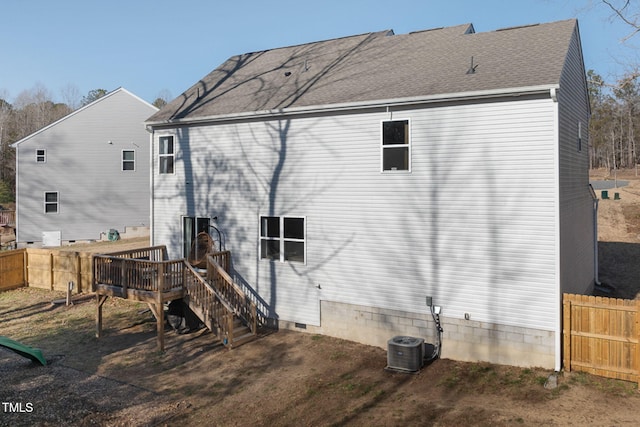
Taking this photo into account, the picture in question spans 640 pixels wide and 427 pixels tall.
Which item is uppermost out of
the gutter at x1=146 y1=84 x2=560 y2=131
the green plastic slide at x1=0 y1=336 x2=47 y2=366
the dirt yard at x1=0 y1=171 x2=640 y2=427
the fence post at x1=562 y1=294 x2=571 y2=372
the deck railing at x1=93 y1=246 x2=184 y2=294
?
the gutter at x1=146 y1=84 x2=560 y2=131

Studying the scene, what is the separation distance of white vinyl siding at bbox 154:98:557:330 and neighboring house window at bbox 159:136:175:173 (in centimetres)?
105

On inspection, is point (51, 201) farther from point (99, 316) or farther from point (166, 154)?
point (99, 316)

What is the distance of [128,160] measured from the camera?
1185 inches

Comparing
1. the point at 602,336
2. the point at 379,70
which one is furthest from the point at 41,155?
the point at 602,336

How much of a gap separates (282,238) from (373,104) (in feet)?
15.7

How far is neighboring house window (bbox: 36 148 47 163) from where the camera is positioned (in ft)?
93.6

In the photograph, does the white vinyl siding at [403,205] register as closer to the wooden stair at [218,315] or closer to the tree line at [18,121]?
the wooden stair at [218,315]

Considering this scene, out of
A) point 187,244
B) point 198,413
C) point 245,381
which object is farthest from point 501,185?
point 187,244

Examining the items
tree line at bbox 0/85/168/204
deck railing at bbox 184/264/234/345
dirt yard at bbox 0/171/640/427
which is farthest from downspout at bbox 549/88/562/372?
tree line at bbox 0/85/168/204

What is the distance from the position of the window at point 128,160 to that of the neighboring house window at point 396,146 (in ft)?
73.4

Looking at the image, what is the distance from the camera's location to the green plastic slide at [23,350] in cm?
1121

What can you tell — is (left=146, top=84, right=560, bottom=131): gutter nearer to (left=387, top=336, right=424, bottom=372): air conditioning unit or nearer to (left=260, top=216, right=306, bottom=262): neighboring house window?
(left=260, top=216, right=306, bottom=262): neighboring house window

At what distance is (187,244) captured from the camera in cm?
1631

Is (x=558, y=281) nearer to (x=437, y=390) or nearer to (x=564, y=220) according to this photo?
(x=564, y=220)
